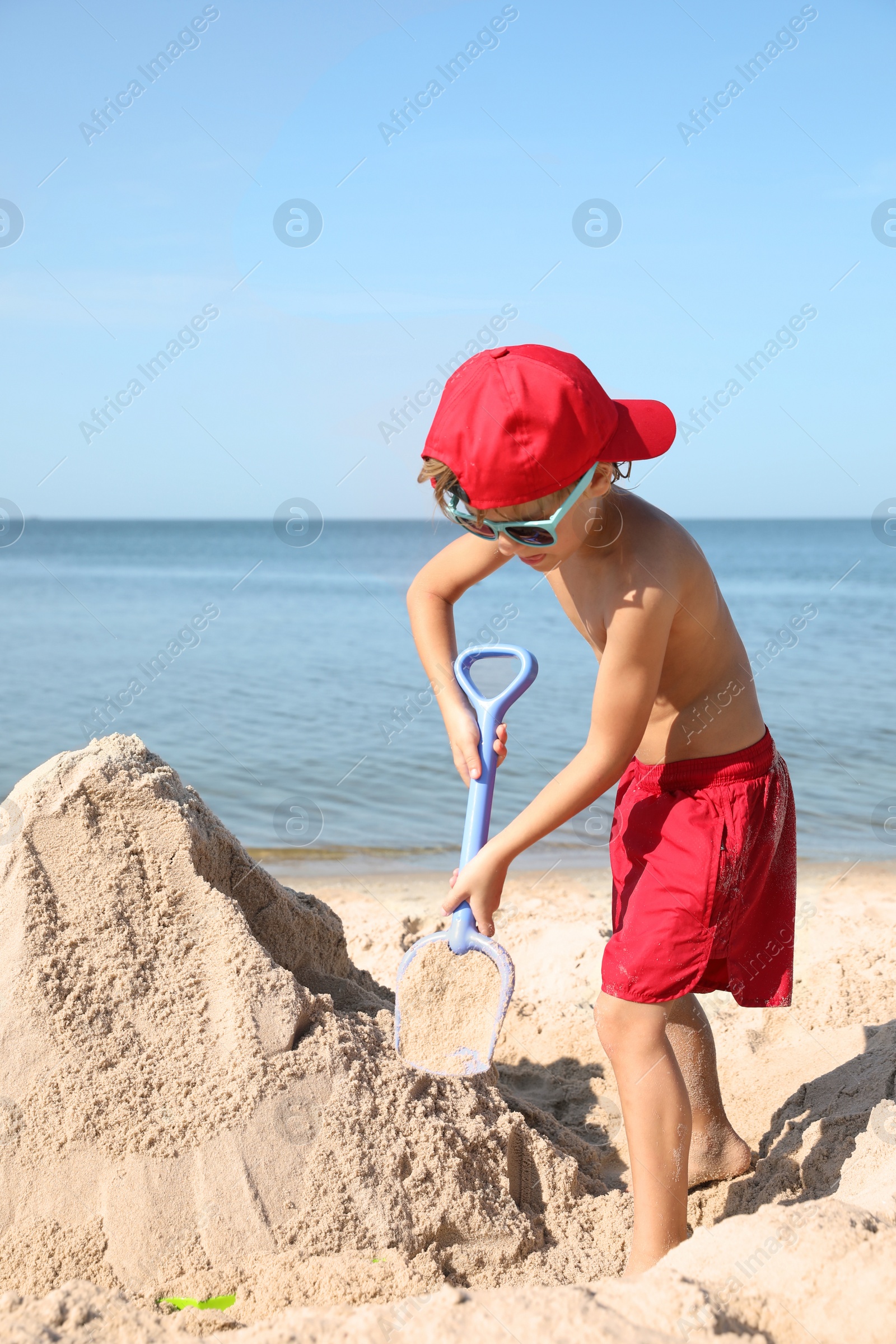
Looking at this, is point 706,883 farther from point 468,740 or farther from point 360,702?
point 360,702

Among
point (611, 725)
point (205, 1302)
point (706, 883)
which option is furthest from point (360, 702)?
point (205, 1302)

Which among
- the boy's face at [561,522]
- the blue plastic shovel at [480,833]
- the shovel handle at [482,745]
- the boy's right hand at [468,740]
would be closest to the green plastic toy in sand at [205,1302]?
the blue plastic shovel at [480,833]

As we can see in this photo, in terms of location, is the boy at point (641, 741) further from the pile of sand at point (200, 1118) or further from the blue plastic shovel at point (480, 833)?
the pile of sand at point (200, 1118)

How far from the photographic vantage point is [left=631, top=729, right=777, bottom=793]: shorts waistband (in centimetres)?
200

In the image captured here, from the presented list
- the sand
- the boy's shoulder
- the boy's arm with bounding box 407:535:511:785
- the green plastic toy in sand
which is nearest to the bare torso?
the boy's shoulder

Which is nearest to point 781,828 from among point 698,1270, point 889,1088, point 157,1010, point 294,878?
point 889,1088

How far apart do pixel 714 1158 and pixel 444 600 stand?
56.4 inches

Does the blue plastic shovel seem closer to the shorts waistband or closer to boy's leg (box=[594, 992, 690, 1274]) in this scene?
boy's leg (box=[594, 992, 690, 1274])

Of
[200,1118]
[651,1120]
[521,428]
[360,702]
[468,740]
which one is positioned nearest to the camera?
[521,428]

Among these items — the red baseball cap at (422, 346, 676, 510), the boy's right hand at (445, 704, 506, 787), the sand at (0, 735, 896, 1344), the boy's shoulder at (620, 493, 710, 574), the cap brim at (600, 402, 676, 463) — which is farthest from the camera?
the boy's right hand at (445, 704, 506, 787)

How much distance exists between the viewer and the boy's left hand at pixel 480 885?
1.78m

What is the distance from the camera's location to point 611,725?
5.78ft

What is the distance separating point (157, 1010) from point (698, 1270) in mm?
1045

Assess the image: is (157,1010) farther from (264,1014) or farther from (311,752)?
(311,752)
